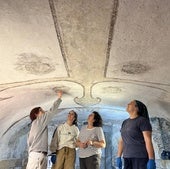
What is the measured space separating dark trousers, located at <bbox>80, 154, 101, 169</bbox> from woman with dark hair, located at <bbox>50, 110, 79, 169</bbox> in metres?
0.12

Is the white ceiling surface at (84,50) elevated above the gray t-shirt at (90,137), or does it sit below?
above

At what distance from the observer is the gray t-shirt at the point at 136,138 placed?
2.12 meters

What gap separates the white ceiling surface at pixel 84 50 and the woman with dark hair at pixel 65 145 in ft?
2.59

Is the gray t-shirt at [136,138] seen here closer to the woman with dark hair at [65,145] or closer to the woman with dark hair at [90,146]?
the woman with dark hair at [90,146]

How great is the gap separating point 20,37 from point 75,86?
174cm

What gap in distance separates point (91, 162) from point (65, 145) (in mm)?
375

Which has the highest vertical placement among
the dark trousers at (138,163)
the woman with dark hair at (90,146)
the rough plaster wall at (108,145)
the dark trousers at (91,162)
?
the rough plaster wall at (108,145)

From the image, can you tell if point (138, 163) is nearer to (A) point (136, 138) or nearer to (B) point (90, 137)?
(A) point (136, 138)

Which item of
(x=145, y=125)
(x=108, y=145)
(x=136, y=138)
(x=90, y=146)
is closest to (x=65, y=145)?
(x=90, y=146)

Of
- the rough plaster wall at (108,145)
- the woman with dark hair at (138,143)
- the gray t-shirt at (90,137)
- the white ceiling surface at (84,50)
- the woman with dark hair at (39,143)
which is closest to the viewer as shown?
the white ceiling surface at (84,50)

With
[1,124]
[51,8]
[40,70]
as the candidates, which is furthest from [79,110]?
[51,8]

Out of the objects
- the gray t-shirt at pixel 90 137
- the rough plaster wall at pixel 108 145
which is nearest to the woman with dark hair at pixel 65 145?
the gray t-shirt at pixel 90 137

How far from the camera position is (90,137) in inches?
115

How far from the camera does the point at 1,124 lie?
4871mm
